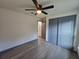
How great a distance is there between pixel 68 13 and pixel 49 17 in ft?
5.26

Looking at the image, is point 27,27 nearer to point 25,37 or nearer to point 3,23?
point 25,37

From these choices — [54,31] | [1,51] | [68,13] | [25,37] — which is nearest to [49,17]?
[54,31]

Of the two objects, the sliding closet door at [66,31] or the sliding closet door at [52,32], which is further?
the sliding closet door at [52,32]

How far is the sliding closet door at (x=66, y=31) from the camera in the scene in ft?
12.3

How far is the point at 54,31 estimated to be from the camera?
15.6 feet

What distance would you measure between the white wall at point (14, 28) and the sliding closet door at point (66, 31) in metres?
2.55

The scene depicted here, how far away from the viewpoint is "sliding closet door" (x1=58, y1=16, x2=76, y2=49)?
3.75 metres

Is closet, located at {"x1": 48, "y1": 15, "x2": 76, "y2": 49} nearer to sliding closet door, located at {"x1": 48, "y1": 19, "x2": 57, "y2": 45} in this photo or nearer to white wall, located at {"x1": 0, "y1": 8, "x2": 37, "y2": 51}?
sliding closet door, located at {"x1": 48, "y1": 19, "x2": 57, "y2": 45}

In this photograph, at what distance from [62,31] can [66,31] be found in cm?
27

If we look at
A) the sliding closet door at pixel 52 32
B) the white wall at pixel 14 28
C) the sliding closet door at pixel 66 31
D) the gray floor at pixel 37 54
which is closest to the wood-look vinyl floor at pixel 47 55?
the gray floor at pixel 37 54

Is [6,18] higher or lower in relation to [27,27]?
higher

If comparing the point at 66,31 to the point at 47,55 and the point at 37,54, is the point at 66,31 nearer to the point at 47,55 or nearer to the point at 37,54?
the point at 47,55

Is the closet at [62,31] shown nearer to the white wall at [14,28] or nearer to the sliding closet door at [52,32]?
the sliding closet door at [52,32]

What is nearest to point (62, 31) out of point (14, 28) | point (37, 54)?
point (37, 54)
